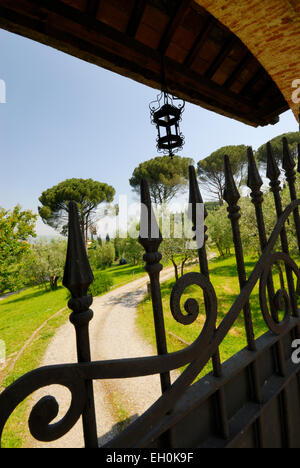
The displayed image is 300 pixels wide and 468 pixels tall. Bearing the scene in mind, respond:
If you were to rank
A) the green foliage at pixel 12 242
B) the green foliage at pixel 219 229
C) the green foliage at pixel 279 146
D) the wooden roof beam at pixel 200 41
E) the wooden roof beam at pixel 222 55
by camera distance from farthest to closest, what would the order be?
the green foliage at pixel 279 146 → the green foliage at pixel 219 229 → the green foliage at pixel 12 242 → the wooden roof beam at pixel 222 55 → the wooden roof beam at pixel 200 41

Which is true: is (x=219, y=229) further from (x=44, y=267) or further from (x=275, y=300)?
(x=275, y=300)

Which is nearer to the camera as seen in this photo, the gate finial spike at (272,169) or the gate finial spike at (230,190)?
the gate finial spike at (230,190)

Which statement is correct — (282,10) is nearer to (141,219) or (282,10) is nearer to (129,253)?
(141,219)

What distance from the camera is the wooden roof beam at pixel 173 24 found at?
196 centimetres

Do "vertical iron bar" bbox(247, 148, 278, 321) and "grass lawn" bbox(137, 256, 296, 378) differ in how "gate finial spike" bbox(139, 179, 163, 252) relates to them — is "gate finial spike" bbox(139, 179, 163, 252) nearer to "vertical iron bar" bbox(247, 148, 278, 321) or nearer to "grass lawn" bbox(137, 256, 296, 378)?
"vertical iron bar" bbox(247, 148, 278, 321)

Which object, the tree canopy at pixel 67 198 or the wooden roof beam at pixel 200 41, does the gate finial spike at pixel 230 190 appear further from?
the tree canopy at pixel 67 198

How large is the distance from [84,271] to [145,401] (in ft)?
26.1

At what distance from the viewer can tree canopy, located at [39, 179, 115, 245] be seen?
30.2 meters

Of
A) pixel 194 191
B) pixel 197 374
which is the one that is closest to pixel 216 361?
pixel 197 374

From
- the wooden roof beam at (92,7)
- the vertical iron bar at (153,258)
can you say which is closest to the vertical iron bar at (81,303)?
the vertical iron bar at (153,258)

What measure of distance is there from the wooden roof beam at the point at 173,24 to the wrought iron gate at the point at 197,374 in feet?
5.85

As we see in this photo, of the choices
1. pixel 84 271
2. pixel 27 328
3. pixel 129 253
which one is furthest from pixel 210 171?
pixel 84 271

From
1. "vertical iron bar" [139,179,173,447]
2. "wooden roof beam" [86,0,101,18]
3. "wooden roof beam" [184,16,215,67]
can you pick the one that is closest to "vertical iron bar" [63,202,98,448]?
"vertical iron bar" [139,179,173,447]

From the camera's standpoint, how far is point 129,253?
874 inches
